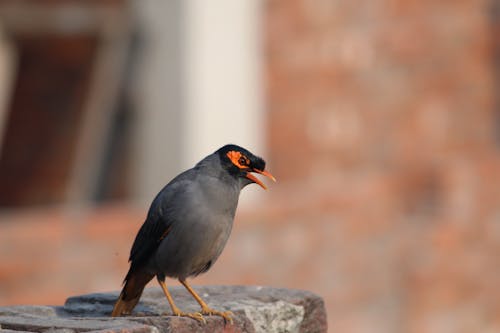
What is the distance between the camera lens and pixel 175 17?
423 inches

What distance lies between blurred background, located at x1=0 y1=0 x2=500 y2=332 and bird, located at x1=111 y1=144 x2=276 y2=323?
3.31 m

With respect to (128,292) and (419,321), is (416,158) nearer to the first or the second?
(419,321)

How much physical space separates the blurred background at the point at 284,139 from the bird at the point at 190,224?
10.9 feet

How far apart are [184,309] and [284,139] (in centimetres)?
734

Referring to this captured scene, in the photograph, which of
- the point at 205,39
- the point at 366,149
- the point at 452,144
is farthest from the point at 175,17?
the point at 452,144

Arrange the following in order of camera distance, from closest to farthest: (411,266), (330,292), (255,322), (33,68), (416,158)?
(255,322) → (330,292) → (411,266) → (416,158) → (33,68)

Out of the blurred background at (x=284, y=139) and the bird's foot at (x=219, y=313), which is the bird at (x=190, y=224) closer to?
the bird's foot at (x=219, y=313)

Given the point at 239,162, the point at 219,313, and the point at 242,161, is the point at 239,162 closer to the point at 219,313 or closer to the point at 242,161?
A: the point at 242,161

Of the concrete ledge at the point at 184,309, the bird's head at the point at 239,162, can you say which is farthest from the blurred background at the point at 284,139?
the bird's head at the point at 239,162

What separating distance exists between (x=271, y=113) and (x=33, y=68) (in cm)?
287

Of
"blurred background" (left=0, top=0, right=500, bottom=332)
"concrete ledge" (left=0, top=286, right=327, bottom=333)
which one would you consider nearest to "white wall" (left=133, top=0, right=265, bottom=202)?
"blurred background" (left=0, top=0, right=500, bottom=332)

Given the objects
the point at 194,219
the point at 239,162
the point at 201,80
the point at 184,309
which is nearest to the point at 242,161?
the point at 239,162

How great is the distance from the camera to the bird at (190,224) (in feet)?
11.9

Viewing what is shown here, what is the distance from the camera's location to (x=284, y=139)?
35.9ft
